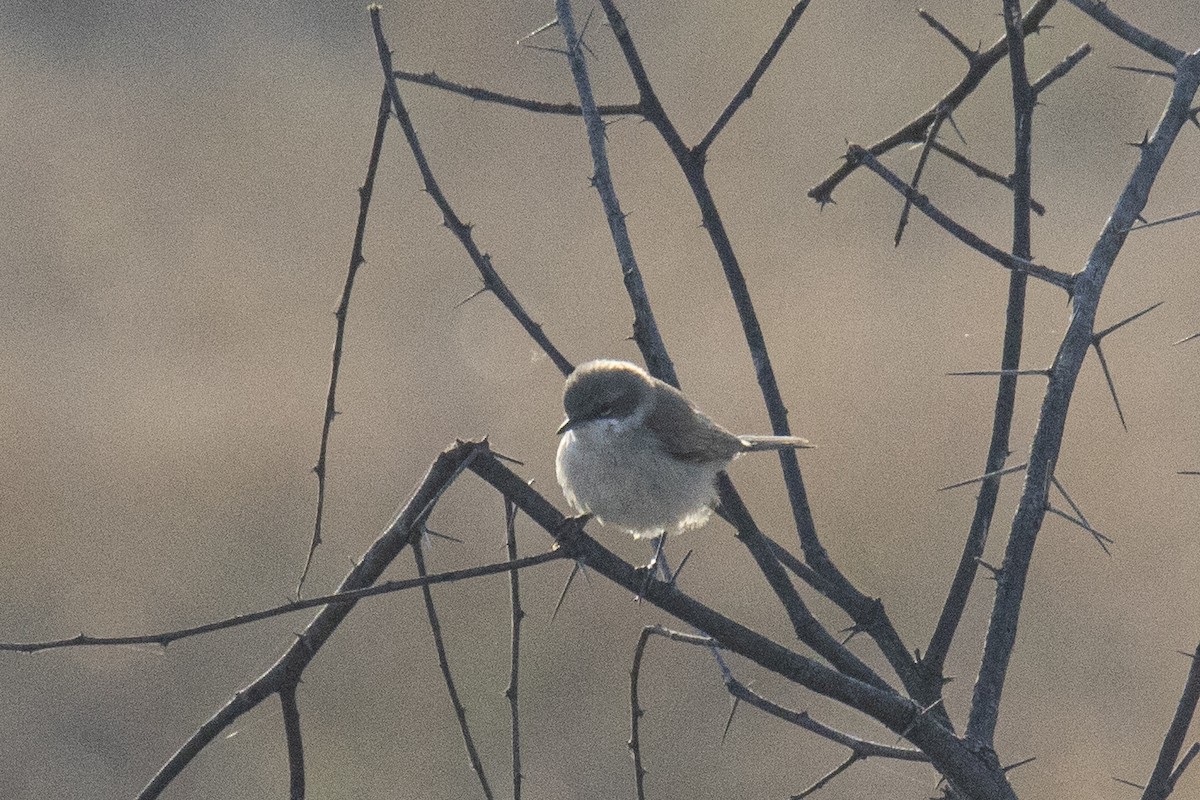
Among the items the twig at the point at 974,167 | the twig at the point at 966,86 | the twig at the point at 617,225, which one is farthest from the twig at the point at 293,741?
the twig at the point at 974,167

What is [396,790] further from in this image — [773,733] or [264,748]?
[773,733]

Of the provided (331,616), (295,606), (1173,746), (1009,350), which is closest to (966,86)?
(1009,350)

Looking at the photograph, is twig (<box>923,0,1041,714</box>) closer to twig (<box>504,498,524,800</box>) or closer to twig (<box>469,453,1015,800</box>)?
twig (<box>469,453,1015,800</box>)

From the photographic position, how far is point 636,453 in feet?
12.6

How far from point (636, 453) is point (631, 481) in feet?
0.30

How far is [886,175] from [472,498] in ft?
22.7

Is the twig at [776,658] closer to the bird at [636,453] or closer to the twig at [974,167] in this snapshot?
the twig at [974,167]

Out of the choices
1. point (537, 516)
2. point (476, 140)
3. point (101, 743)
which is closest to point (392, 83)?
point (537, 516)

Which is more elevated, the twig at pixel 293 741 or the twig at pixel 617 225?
the twig at pixel 617 225

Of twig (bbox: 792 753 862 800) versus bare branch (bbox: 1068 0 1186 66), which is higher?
bare branch (bbox: 1068 0 1186 66)

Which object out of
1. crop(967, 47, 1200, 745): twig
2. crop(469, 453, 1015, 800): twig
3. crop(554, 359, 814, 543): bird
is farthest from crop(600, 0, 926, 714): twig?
crop(554, 359, 814, 543): bird

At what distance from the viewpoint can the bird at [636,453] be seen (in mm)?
3793

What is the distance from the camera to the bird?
379 centimetres

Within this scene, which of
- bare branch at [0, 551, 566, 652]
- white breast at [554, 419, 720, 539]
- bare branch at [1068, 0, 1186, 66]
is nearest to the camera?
bare branch at [0, 551, 566, 652]
